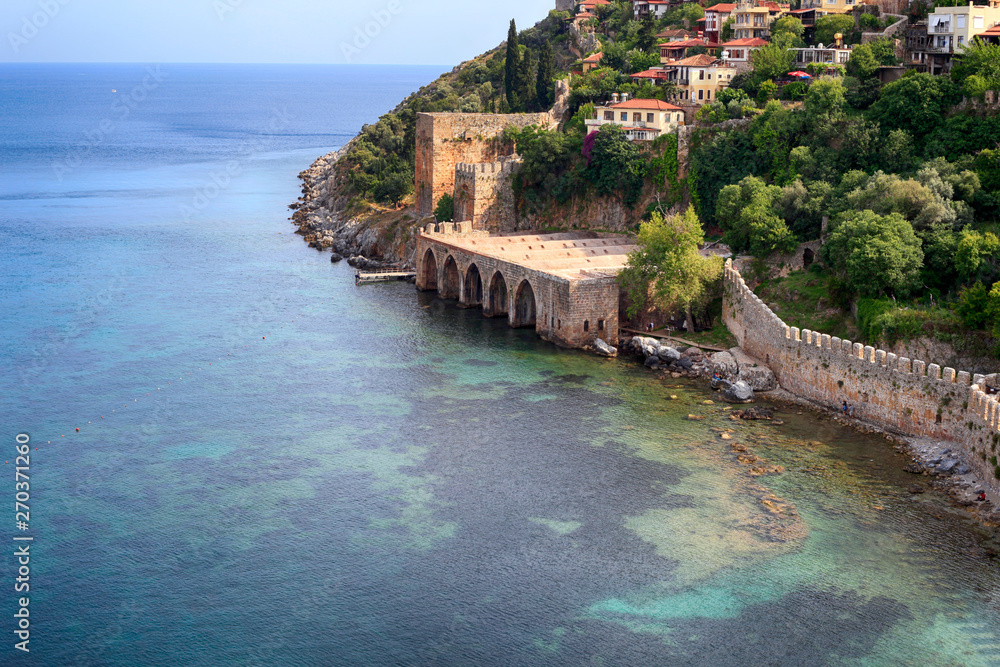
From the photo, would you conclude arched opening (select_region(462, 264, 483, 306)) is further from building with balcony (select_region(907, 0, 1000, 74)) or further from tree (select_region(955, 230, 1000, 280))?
building with balcony (select_region(907, 0, 1000, 74))

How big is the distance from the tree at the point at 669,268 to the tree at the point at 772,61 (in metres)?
18.5

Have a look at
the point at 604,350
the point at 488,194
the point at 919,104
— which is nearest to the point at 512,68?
the point at 488,194

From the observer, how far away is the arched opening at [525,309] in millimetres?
55688

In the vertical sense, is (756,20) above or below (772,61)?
above

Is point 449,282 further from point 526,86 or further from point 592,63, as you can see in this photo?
point 526,86

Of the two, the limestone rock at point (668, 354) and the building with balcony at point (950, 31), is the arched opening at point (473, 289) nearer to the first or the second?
the limestone rock at point (668, 354)

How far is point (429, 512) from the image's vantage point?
34312mm

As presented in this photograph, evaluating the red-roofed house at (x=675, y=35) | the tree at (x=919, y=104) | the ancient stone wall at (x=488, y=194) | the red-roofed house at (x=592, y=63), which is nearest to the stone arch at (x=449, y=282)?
the ancient stone wall at (x=488, y=194)

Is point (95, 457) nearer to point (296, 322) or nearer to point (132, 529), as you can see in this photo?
point (132, 529)

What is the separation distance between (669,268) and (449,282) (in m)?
17.9

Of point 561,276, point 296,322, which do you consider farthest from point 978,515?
point 296,322

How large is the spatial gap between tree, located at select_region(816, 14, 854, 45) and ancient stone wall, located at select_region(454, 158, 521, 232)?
21.3m

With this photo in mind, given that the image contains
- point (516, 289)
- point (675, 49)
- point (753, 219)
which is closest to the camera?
point (753, 219)

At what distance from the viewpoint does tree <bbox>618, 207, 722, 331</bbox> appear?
49406 mm
